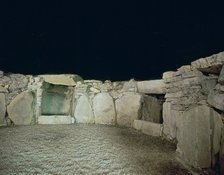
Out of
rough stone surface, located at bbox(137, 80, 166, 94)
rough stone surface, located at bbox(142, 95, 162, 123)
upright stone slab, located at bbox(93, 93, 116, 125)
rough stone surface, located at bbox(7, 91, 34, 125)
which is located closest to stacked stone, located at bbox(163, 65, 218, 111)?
rough stone surface, located at bbox(137, 80, 166, 94)

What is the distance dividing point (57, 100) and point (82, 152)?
3.63m

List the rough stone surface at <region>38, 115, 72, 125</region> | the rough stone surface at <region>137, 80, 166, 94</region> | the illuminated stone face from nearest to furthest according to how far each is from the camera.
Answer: the rough stone surface at <region>137, 80, 166, 94</region>
the rough stone surface at <region>38, 115, 72, 125</region>
the illuminated stone face

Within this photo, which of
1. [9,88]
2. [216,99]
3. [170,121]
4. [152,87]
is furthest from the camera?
[9,88]

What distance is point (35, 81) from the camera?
770 centimetres

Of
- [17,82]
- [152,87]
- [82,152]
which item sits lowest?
[82,152]

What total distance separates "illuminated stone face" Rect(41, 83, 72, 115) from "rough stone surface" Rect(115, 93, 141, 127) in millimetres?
1725

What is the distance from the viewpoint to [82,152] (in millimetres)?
4918

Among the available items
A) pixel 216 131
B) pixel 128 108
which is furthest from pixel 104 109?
pixel 216 131

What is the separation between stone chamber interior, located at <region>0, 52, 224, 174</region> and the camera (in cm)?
407

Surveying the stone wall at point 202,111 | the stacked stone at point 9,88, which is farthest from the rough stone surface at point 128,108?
the stacked stone at point 9,88

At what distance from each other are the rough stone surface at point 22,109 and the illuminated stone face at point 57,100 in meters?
0.58

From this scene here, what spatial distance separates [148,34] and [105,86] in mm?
7189

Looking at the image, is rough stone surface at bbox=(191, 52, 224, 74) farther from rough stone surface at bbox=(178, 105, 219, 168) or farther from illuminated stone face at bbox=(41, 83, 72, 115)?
illuminated stone face at bbox=(41, 83, 72, 115)

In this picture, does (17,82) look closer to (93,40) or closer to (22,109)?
(22,109)
